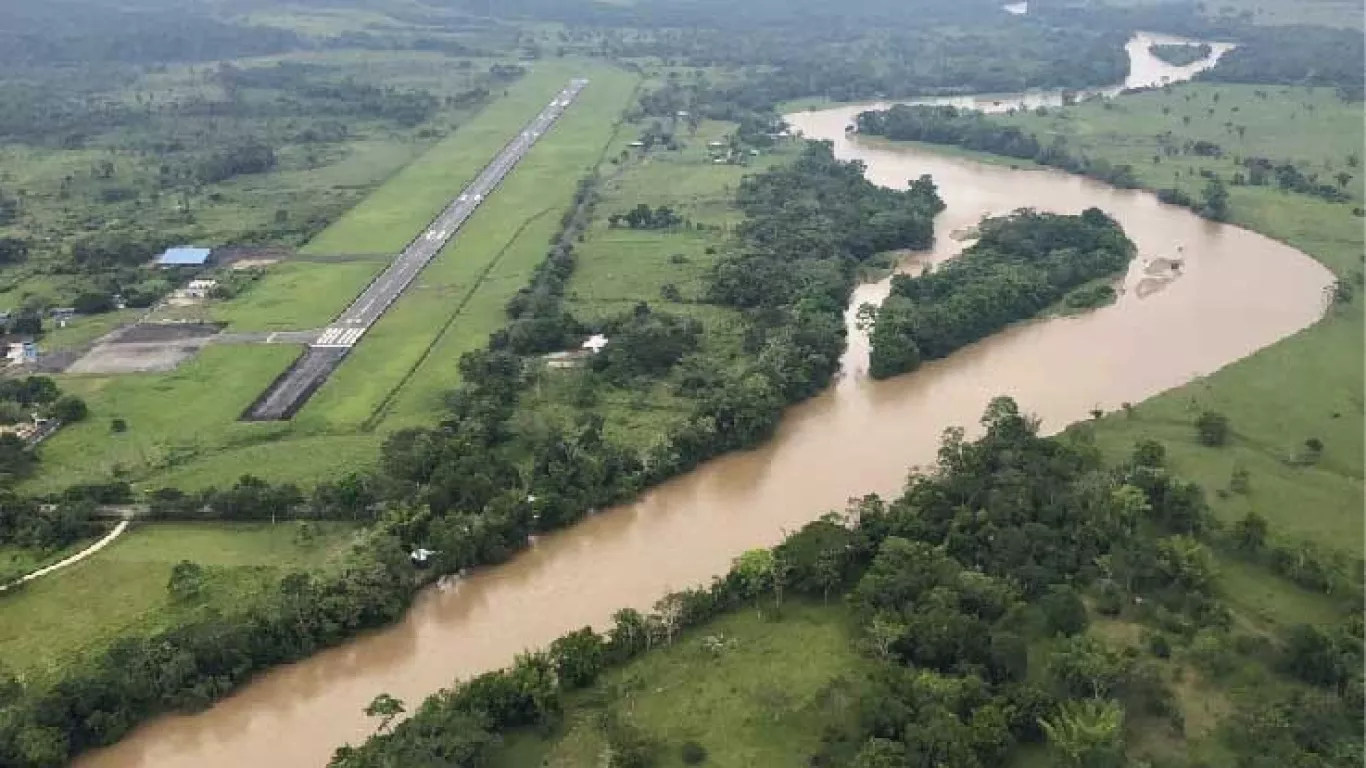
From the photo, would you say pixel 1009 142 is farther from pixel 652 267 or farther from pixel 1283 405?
pixel 1283 405

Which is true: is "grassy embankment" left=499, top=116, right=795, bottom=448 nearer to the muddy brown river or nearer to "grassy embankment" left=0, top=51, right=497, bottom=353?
the muddy brown river

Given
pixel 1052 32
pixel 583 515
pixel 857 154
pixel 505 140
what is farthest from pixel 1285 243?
pixel 1052 32

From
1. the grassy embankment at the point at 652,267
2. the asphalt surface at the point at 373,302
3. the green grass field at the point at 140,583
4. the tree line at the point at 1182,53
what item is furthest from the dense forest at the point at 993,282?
the tree line at the point at 1182,53

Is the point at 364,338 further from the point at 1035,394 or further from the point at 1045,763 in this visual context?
the point at 1045,763

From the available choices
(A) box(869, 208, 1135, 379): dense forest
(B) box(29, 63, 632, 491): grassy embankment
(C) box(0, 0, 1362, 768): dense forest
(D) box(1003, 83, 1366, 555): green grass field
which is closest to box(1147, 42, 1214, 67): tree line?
(D) box(1003, 83, 1366, 555): green grass field

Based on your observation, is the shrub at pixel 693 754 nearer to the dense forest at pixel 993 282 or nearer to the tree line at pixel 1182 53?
the dense forest at pixel 993 282

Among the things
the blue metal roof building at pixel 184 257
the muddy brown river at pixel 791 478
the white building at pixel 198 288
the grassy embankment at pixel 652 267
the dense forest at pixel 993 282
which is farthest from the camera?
the blue metal roof building at pixel 184 257

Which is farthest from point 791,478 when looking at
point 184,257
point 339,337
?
point 184,257
